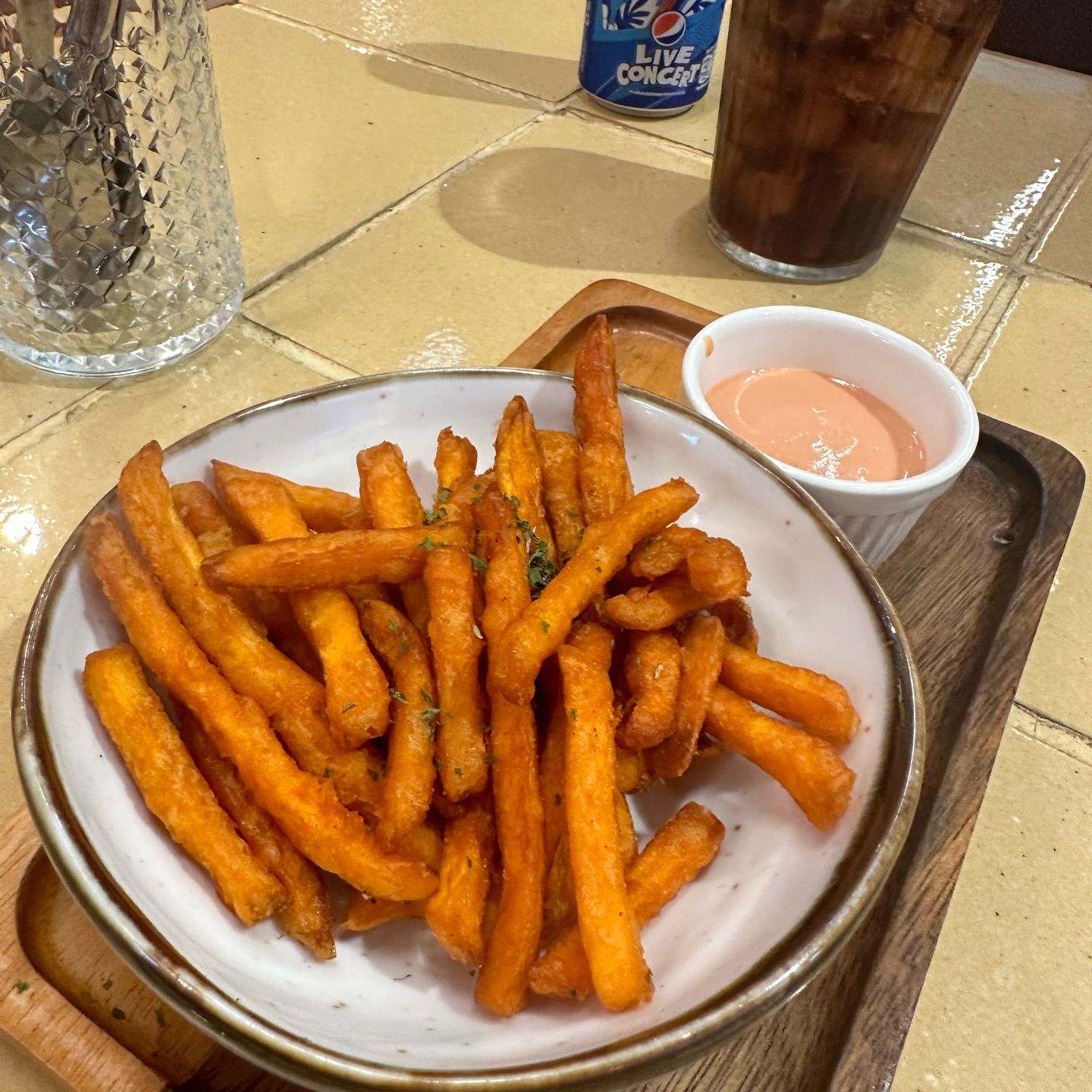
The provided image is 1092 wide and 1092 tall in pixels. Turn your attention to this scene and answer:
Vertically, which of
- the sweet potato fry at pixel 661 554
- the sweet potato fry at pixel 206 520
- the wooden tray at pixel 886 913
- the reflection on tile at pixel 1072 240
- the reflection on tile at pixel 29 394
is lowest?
the reflection on tile at pixel 29 394

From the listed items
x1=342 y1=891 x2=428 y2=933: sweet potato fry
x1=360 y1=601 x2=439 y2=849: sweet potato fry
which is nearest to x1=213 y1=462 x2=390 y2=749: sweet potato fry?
x1=360 y1=601 x2=439 y2=849: sweet potato fry

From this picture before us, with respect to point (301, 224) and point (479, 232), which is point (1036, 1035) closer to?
point (479, 232)

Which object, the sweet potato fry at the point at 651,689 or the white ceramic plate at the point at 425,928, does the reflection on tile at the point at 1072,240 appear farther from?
A: the sweet potato fry at the point at 651,689

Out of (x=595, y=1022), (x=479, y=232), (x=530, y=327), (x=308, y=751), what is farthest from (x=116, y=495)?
(x=479, y=232)

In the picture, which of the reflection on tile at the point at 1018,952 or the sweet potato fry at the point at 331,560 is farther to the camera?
the reflection on tile at the point at 1018,952

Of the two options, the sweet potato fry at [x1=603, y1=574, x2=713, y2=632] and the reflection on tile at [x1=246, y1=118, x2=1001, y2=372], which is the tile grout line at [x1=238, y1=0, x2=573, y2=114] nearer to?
the reflection on tile at [x1=246, y1=118, x2=1001, y2=372]

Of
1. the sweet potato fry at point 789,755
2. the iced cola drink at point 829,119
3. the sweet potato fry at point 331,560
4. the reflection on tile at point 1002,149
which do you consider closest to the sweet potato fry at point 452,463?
the sweet potato fry at point 331,560
